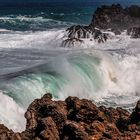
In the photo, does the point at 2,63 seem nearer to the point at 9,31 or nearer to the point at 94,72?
the point at 94,72

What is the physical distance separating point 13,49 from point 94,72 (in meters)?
13.5

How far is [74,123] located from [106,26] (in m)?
44.1

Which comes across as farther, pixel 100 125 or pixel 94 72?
pixel 94 72

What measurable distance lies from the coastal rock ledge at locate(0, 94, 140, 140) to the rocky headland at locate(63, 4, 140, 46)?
29.9 meters

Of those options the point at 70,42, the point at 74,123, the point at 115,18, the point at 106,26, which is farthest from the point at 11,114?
the point at 115,18

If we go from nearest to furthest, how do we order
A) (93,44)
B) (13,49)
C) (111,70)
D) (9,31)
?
(111,70), (13,49), (93,44), (9,31)

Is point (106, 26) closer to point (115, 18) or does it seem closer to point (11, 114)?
point (115, 18)

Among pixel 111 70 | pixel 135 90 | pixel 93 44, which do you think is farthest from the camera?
pixel 93 44

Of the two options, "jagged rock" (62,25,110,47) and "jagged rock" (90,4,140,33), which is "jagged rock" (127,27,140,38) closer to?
"jagged rock" (62,25,110,47)

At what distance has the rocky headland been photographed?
159ft

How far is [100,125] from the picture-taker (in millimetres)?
13406

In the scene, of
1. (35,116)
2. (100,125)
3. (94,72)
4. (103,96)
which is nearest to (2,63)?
(94,72)

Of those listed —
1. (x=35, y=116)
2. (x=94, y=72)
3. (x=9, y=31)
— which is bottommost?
(x=9, y=31)

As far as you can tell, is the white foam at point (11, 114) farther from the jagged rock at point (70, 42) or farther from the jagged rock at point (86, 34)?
the jagged rock at point (86, 34)
